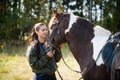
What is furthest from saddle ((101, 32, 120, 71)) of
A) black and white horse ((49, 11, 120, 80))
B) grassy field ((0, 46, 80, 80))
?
grassy field ((0, 46, 80, 80))

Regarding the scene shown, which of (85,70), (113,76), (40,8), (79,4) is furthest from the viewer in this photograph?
(79,4)

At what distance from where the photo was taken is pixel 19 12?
23.7 meters

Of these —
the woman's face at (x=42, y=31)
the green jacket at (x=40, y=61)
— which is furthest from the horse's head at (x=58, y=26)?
the green jacket at (x=40, y=61)

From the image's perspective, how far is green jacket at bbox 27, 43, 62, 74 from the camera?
519 cm

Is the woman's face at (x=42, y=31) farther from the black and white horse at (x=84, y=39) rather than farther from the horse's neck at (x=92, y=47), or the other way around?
the horse's neck at (x=92, y=47)

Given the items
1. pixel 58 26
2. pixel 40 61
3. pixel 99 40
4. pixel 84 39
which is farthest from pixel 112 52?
pixel 40 61

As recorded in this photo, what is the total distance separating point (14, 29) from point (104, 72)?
61.6ft

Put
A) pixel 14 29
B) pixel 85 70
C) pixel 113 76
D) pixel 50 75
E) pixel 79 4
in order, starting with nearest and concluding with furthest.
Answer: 1. pixel 113 76
2. pixel 85 70
3. pixel 50 75
4. pixel 14 29
5. pixel 79 4

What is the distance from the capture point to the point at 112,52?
4848 mm

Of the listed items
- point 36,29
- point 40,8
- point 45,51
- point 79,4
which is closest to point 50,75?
point 45,51

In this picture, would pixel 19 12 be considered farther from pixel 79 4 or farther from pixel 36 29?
pixel 36 29

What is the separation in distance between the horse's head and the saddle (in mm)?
752

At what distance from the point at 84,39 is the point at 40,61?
0.74m

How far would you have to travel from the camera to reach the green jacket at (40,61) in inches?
204
